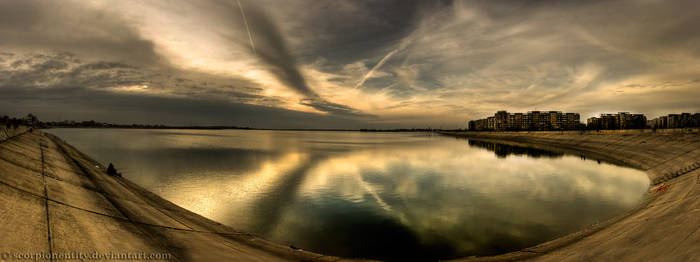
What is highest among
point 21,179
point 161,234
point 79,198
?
point 21,179

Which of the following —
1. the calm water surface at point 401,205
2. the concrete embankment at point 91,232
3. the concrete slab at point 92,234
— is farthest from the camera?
the calm water surface at point 401,205

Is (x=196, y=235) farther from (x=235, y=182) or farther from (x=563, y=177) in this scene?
(x=563, y=177)

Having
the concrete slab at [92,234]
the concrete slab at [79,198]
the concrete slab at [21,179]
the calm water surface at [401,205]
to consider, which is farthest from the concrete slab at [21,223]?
the calm water surface at [401,205]

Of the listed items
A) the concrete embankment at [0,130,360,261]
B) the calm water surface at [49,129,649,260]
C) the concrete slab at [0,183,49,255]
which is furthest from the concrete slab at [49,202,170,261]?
the calm water surface at [49,129,649,260]

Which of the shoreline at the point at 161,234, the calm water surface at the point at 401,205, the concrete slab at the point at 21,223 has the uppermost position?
the concrete slab at the point at 21,223

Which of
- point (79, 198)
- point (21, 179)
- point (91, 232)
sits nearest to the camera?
point (91, 232)

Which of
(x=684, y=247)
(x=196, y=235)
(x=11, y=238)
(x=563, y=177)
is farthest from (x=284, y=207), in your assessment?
(x=563, y=177)

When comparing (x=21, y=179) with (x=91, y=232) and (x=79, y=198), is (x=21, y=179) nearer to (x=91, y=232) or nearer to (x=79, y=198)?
(x=79, y=198)

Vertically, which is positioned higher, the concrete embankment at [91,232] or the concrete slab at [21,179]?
the concrete slab at [21,179]

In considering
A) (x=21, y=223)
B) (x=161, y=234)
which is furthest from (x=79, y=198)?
(x=21, y=223)

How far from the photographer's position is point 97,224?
904 cm

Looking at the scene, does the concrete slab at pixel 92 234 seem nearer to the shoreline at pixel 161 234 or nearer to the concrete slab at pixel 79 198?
the shoreline at pixel 161 234

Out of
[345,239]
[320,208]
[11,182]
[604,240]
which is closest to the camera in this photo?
[11,182]

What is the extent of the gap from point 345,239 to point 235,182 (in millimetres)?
21561
